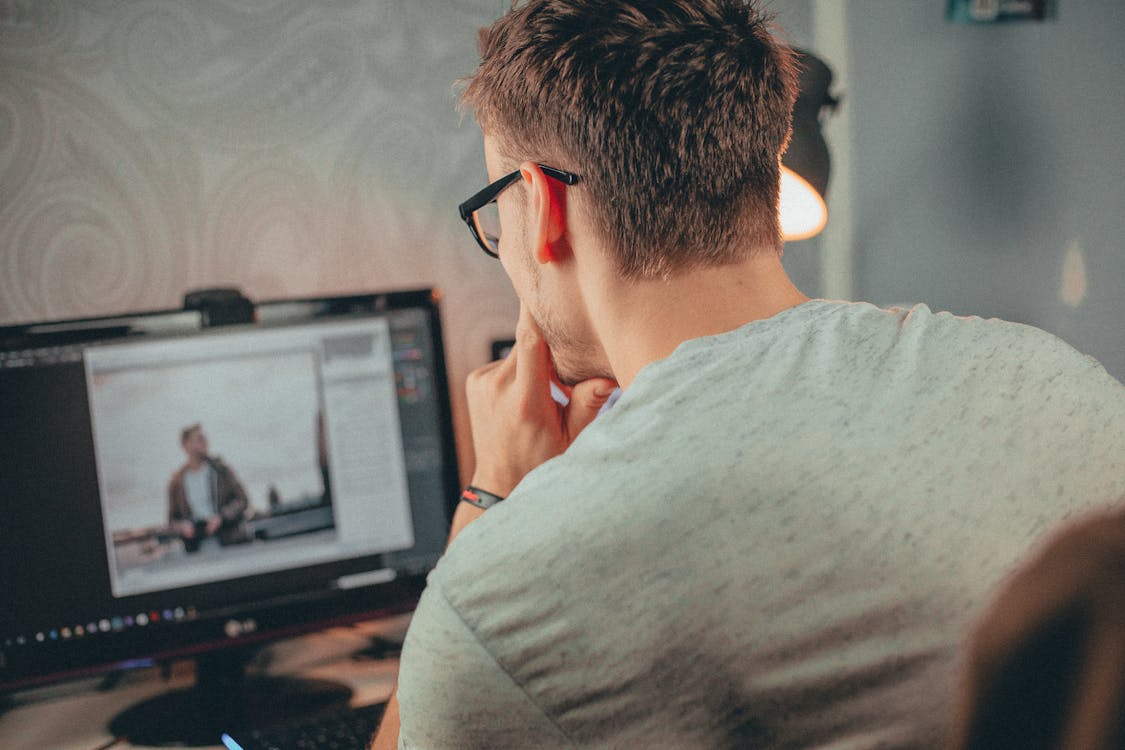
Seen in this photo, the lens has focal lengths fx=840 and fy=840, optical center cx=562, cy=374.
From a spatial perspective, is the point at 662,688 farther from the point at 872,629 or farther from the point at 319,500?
the point at 319,500

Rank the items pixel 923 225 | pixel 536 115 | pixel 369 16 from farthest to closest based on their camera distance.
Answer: pixel 923 225
pixel 369 16
pixel 536 115

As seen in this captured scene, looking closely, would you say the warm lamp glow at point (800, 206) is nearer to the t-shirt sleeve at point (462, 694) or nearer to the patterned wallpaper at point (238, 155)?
the patterned wallpaper at point (238, 155)

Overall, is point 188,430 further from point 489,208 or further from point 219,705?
point 489,208

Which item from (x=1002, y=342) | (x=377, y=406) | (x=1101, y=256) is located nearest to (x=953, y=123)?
(x=1101, y=256)

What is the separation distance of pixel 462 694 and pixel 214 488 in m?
0.60

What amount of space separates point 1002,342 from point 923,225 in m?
0.84

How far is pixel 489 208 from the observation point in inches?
32.4

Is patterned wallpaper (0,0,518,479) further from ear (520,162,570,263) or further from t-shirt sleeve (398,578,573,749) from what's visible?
t-shirt sleeve (398,578,573,749)

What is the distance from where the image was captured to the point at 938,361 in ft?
1.76

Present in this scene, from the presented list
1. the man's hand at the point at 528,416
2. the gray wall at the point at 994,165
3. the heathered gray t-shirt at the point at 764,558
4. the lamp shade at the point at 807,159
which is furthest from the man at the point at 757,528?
the gray wall at the point at 994,165

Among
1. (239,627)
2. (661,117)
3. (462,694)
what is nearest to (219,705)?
(239,627)

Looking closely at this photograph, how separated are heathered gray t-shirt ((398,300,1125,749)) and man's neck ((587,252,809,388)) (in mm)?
115

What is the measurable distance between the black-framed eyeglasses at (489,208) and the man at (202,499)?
427mm

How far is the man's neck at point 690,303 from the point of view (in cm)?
64
